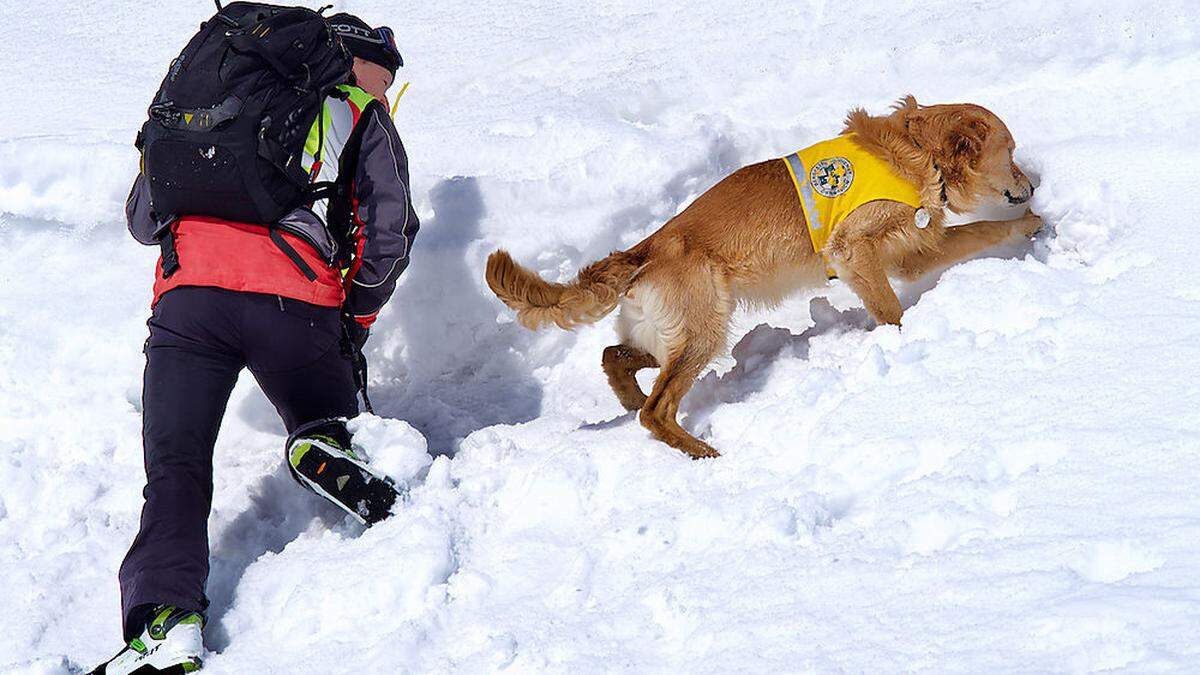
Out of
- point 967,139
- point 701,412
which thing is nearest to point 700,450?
point 701,412

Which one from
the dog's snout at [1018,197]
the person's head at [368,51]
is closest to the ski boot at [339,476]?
the person's head at [368,51]

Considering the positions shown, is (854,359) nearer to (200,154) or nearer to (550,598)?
(550,598)

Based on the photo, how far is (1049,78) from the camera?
4.59m

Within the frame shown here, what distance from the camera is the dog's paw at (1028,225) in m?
4.09

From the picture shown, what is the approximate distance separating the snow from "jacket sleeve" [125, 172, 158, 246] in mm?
962

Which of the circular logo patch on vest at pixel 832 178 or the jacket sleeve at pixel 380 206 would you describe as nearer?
the jacket sleeve at pixel 380 206

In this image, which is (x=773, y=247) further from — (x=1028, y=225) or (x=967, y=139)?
(x=1028, y=225)

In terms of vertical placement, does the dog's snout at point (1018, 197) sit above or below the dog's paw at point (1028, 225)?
above

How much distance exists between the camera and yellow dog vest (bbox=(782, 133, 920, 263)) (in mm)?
3977

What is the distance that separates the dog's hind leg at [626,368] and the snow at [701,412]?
4.6 inches

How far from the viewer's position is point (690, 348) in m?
3.79

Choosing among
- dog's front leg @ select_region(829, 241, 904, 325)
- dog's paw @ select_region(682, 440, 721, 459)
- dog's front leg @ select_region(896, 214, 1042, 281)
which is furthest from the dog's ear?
dog's paw @ select_region(682, 440, 721, 459)

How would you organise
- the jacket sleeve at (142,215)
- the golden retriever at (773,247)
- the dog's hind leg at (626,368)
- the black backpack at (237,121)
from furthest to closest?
the dog's hind leg at (626,368), the golden retriever at (773,247), the jacket sleeve at (142,215), the black backpack at (237,121)

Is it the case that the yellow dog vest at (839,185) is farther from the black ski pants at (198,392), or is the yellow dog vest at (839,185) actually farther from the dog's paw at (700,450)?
the black ski pants at (198,392)
